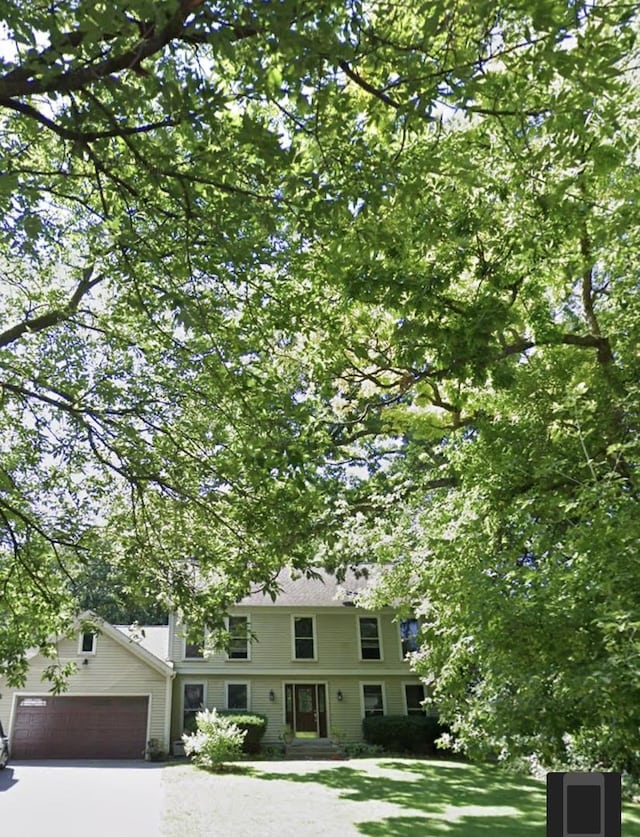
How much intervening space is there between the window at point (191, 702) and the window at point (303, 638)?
12.6ft

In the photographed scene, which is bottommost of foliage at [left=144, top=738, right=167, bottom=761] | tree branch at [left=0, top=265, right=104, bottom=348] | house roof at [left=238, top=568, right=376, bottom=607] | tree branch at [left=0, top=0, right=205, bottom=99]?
foliage at [left=144, top=738, right=167, bottom=761]

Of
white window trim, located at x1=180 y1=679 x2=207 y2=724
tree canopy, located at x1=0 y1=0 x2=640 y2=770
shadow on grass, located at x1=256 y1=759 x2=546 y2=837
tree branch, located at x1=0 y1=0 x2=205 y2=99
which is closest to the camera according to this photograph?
tree branch, located at x1=0 y1=0 x2=205 y2=99

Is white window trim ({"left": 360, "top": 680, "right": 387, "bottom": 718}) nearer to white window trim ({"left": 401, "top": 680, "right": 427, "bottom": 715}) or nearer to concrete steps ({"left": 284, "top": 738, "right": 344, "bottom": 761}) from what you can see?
white window trim ({"left": 401, "top": 680, "right": 427, "bottom": 715})

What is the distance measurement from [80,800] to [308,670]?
12.5 m

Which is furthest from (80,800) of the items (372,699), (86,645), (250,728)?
(372,699)

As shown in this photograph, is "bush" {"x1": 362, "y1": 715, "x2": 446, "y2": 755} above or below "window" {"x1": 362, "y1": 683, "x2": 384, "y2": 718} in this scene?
below

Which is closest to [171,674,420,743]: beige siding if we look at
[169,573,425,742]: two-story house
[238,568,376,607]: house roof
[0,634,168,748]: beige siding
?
[169,573,425,742]: two-story house

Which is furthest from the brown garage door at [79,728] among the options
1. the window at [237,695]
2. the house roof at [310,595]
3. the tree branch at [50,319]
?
the tree branch at [50,319]

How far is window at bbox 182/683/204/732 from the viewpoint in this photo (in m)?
23.9

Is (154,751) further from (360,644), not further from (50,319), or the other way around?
(50,319)

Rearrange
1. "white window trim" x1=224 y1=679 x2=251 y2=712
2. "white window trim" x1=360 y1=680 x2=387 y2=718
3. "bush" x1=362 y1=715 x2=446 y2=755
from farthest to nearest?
"white window trim" x1=360 y1=680 x2=387 y2=718 < "white window trim" x1=224 y1=679 x2=251 y2=712 < "bush" x1=362 y1=715 x2=446 y2=755

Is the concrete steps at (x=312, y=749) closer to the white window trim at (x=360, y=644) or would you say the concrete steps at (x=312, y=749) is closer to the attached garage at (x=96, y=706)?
the white window trim at (x=360, y=644)

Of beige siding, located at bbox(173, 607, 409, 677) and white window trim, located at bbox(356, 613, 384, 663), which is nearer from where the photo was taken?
beige siding, located at bbox(173, 607, 409, 677)

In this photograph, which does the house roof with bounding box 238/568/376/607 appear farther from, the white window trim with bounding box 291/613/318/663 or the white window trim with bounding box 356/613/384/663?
the white window trim with bounding box 356/613/384/663
